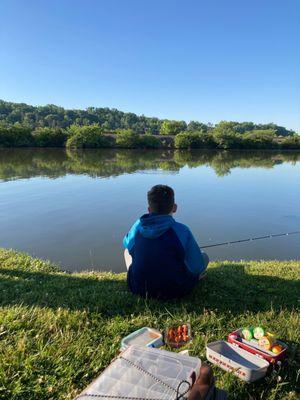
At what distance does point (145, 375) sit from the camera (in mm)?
2162

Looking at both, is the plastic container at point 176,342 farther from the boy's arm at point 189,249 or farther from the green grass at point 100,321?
the boy's arm at point 189,249

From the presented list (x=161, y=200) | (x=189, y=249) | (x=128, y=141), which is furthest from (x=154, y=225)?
(x=128, y=141)

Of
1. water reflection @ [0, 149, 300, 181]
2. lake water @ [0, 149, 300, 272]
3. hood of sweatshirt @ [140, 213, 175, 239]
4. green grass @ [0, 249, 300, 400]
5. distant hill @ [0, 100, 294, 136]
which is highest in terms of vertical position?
distant hill @ [0, 100, 294, 136]

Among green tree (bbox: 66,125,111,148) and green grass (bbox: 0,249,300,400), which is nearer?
green grass (bbox: 0,249,300,400)

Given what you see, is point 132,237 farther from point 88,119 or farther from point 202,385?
point 88,119

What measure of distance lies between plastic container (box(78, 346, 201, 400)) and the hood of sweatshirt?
5.21 feet

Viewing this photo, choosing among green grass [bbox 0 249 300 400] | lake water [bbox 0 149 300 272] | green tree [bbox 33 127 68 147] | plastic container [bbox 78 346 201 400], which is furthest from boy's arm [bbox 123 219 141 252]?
green tree [bbox 33 127 68 147]

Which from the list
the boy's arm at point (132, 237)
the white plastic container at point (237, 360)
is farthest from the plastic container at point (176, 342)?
the boy's arm at point (132, 237)

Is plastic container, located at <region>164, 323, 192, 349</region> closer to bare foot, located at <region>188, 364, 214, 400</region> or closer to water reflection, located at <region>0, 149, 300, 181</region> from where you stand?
bare foot, located at <region>188, 364, 214, 400</region>

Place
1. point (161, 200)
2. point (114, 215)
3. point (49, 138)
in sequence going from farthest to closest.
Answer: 1. point (49, 138)
2. point (114, 215)
3. point (161, 200)

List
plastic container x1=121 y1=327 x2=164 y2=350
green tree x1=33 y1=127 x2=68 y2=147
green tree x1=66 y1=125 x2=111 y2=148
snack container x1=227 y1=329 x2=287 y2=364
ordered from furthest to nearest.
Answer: green tree x1=66 y1=125 x2=111 y2=148
green tree x1=33 y1=127 x2=68 y2=147
plastic container x1=121 y1=327 x2=164 y2=350
snack container x1=227 y1=329 x2=287 y2=364

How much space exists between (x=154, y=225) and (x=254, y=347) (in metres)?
1.58

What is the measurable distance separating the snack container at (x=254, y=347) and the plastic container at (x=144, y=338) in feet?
2.05

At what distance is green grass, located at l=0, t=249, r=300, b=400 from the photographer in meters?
2.60
